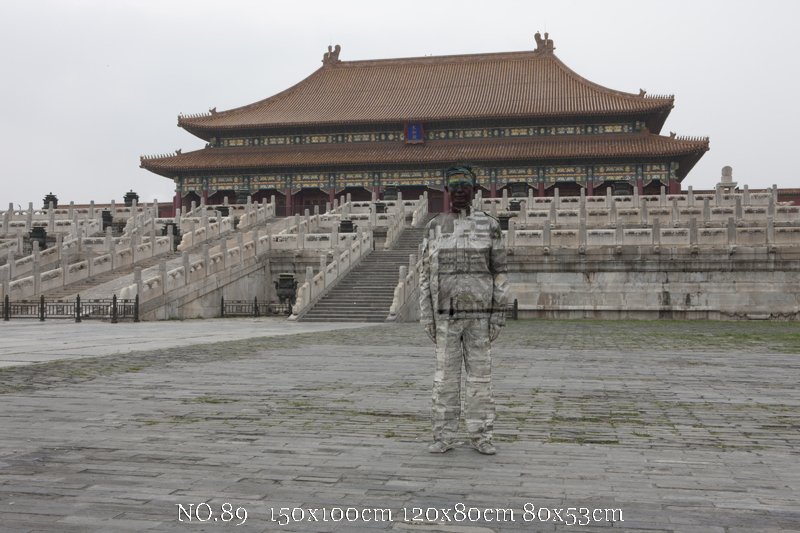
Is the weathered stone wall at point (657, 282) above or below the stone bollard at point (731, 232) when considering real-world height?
below

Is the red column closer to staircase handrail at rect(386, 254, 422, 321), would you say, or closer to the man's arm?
staircase handrail at rect(386, 254, 422, 321)

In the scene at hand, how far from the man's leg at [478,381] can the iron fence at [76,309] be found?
55.3 ft

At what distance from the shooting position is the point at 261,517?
142 inches

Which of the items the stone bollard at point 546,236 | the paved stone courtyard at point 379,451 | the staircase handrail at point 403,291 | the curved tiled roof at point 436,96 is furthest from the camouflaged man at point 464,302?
the curved tiled roof at point 436,96

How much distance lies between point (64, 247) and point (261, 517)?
88.1 ft

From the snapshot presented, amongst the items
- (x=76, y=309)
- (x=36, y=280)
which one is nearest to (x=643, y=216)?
(x=76, y=309)

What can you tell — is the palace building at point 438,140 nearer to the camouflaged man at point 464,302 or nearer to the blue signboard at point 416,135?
the blue signboard at point 416,135

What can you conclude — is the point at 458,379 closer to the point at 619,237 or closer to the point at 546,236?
the point at 546,236

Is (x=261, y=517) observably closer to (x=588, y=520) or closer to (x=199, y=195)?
(x=588, y=520)

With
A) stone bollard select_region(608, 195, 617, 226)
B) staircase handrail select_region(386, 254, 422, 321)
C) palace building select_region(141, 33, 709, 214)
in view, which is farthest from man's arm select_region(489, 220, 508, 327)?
palace building select_region(141, 33, 709, 214)

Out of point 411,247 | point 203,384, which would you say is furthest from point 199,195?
Result: point 203,384

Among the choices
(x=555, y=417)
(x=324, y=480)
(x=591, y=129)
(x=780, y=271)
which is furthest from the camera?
(x=591, y=129)

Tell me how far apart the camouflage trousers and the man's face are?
76 centimetres

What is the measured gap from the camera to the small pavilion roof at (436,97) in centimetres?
4634
